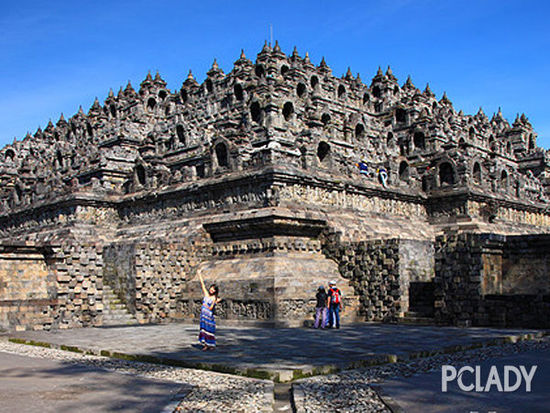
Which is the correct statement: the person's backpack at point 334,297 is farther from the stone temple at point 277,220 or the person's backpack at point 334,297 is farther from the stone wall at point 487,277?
the stone wall at point 487,277

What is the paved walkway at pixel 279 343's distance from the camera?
33.6ft

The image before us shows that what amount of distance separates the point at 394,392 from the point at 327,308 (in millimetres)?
9159

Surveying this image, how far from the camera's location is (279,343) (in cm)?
1320

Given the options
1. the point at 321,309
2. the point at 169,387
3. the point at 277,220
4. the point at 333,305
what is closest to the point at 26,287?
the point at 277,220

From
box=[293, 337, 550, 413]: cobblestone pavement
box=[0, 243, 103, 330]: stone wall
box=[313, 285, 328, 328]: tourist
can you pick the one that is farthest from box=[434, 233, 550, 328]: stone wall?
box=[0, 243, 103, 330]: stone wall

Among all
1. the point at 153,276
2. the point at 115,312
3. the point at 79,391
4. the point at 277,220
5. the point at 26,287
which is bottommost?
the point at 79,391

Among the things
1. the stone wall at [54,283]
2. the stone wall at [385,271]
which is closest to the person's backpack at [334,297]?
the stone wall at [385,271]

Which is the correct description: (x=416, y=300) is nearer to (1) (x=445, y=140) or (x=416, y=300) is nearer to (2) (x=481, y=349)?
(2) (x=481, y=349)

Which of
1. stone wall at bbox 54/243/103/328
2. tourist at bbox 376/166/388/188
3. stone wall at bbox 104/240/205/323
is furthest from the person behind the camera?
tourist at bbox 376/166/388/188

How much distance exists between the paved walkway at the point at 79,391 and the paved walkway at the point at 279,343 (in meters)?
1.52

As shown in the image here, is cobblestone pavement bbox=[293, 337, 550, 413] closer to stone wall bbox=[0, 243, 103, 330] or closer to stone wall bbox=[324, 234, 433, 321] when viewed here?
stone wall bbox=[324, 234, 433, 321]

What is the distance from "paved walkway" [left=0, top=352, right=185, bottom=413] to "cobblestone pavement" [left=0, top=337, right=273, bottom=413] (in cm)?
1

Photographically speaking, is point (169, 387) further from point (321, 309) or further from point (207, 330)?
point (321, 309)

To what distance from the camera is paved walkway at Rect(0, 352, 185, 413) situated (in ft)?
24.4
